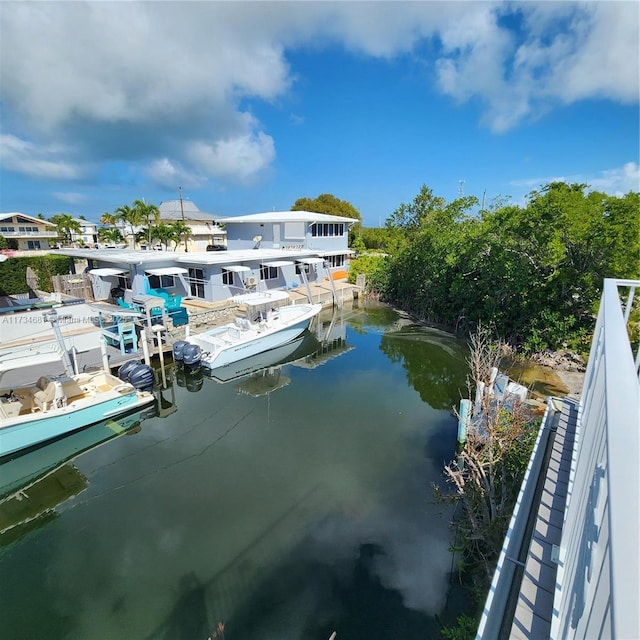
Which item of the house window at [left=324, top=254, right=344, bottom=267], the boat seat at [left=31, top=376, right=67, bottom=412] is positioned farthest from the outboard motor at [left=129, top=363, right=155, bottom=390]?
the house window at [left=324, top=254, right=344, bottom=267]

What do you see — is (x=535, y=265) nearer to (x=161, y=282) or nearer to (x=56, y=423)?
(x=56, y=423)

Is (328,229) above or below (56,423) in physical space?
above

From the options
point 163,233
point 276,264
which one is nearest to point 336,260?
point 276,264

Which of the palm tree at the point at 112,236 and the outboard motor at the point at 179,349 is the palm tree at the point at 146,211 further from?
the outboard motor at the point at 179,349

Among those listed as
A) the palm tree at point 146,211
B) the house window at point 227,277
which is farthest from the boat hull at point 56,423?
the palm tree at point 146,211

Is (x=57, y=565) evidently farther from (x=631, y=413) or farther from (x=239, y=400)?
(x=631, y=413)

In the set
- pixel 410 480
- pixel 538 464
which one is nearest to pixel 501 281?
pixel 410 480
